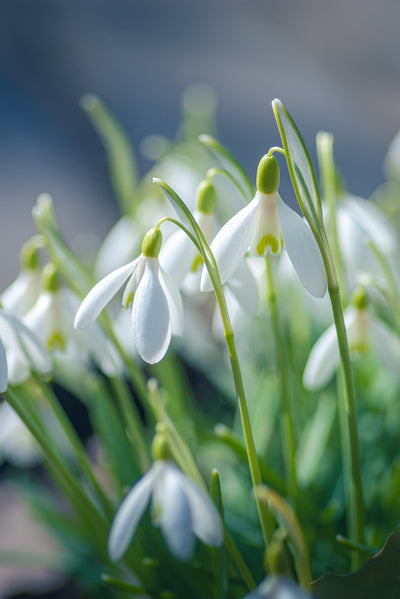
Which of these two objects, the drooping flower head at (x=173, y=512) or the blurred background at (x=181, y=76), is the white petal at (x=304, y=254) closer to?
the drooping flower head at (x=173, y=512)

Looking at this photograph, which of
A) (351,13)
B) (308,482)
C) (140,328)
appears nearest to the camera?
(140,328)

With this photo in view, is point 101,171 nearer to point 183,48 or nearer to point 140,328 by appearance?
point 183,48

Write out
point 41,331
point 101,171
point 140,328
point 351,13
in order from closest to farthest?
point 140,328 → point 41,331 → point 101,171 → point 351,13

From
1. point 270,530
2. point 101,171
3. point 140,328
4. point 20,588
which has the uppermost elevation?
point 101,171

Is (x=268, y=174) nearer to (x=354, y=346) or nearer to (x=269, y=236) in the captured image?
(x=269, y=236)

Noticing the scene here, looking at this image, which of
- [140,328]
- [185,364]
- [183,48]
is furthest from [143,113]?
[140,328]

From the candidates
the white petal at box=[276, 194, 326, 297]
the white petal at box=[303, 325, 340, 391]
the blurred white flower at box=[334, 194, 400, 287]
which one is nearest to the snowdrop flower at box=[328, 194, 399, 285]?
the blurred white flower at box=[334, 194, 400, 287]
